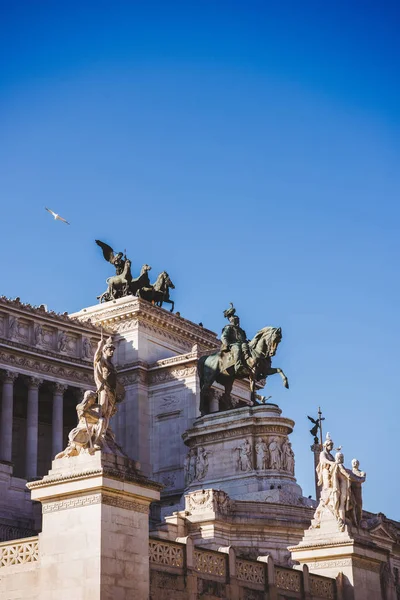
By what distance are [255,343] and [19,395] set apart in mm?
25128

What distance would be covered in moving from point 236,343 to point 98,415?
3359cm

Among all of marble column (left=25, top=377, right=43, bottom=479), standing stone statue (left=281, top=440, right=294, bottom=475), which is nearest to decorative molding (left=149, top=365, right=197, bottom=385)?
marble column (left=25, top=377, right=43, bottom=479)

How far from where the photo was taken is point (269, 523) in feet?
153

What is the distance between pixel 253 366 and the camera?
5797 centimetres

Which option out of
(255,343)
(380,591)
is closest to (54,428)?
(255,343)

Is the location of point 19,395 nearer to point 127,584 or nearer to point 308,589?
point 308,589

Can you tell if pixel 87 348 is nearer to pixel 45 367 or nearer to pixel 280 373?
pixel 45 367

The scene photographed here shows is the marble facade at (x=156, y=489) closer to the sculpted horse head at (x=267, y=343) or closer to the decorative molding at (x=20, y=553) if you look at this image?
the decorative molding at (x=20, y=553)

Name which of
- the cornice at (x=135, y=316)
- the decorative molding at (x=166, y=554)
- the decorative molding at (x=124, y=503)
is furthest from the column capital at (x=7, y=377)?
the decorative molding at (x=124, y=503)

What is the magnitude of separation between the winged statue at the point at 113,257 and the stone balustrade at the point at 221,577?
184ft

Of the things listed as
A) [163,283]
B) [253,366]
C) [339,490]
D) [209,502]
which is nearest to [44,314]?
[163,283]

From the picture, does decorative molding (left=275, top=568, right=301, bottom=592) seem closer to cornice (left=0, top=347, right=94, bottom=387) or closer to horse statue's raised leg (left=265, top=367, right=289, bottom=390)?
horse statue's raised leg (left=265, top=367, right=289, bottom=390)

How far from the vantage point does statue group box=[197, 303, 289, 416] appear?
190 feet

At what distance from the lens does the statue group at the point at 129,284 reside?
8500 cm
